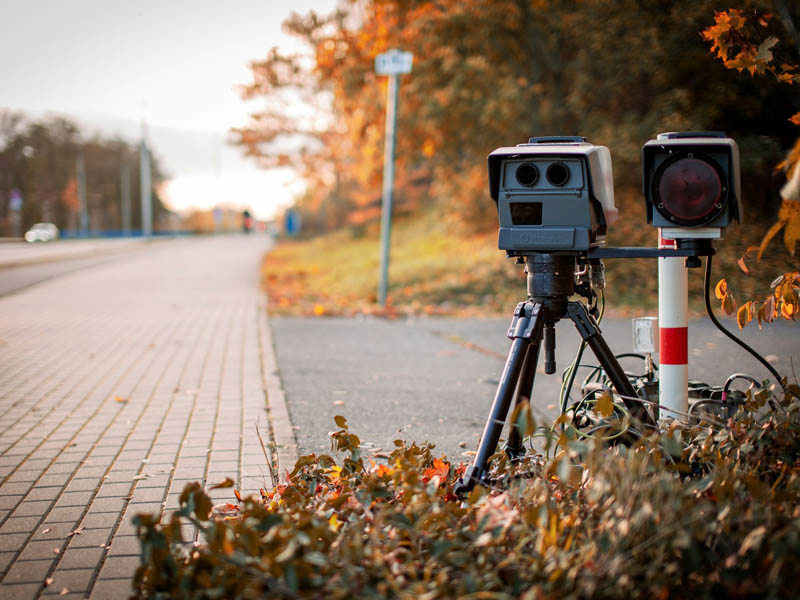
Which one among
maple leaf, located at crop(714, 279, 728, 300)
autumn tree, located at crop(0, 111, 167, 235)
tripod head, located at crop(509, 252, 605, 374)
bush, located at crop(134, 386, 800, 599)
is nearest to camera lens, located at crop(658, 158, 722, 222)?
tripod head, located at crop(509, 252, 605, 374)

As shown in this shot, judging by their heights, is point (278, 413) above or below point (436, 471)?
below

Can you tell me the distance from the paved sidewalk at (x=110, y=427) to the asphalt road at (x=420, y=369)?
324 millimetres

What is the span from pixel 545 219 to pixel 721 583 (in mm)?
1308

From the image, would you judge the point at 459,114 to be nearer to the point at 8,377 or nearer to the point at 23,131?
the point at 8,377

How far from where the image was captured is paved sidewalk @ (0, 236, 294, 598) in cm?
306

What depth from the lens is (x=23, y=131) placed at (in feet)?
263

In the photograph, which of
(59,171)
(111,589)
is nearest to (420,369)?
(111,589)

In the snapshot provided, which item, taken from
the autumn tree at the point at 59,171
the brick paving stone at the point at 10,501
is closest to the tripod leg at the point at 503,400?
the brick paving stone at the point at 10,501

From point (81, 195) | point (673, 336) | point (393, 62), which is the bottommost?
point (673, 336)

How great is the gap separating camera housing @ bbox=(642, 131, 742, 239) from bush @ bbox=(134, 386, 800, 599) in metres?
0.88

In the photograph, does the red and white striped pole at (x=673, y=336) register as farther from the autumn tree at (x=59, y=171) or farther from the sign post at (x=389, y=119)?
the autumn tree at (x=59, y=171)

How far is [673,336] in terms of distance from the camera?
3459 millimetres

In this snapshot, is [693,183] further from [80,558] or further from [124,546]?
[80,558]

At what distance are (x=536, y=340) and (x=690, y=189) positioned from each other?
2.62 ft
